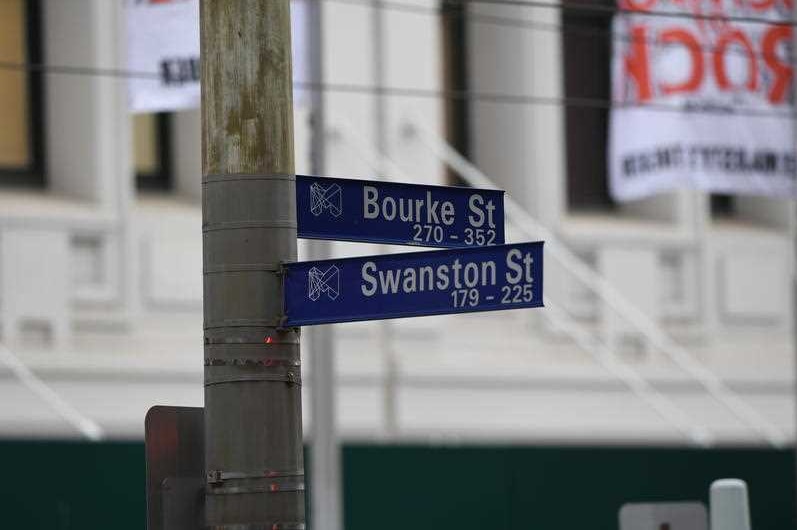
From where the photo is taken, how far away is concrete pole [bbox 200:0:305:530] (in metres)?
6.14

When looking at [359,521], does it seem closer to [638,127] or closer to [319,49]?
[319,49]

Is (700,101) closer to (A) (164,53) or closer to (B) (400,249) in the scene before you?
(B) (400,249)

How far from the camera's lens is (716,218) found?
20.2 m

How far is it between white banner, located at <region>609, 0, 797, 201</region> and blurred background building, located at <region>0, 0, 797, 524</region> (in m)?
0.75

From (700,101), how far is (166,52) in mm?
5349

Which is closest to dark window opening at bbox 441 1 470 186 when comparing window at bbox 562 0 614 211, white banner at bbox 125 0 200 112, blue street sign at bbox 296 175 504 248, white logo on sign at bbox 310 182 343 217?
window at bbox 562 0 614 211

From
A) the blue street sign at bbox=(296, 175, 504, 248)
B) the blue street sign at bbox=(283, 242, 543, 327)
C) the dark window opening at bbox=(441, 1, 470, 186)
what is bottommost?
the blue street sign at bbox=(283, 242, 543, 327)

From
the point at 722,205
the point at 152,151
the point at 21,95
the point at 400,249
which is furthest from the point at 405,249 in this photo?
the point at 722,205

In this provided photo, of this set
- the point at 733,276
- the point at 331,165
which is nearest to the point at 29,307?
the point at 331,165

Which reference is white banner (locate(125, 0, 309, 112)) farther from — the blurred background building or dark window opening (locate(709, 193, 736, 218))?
dark window opening (locate(709, 193, 736, 218))

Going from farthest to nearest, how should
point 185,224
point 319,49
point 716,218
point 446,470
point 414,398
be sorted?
point 716,218 < point 414,398 < point 185,224 < point 446,470 < point 319,49

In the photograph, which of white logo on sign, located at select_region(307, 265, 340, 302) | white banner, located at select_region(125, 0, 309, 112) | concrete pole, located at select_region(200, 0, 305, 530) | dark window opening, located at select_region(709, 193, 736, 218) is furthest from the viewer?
dark window opening, located at select_region(709, 193, 736, 218)

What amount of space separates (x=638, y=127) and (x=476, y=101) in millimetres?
2615

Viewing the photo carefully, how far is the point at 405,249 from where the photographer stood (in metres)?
16.1
